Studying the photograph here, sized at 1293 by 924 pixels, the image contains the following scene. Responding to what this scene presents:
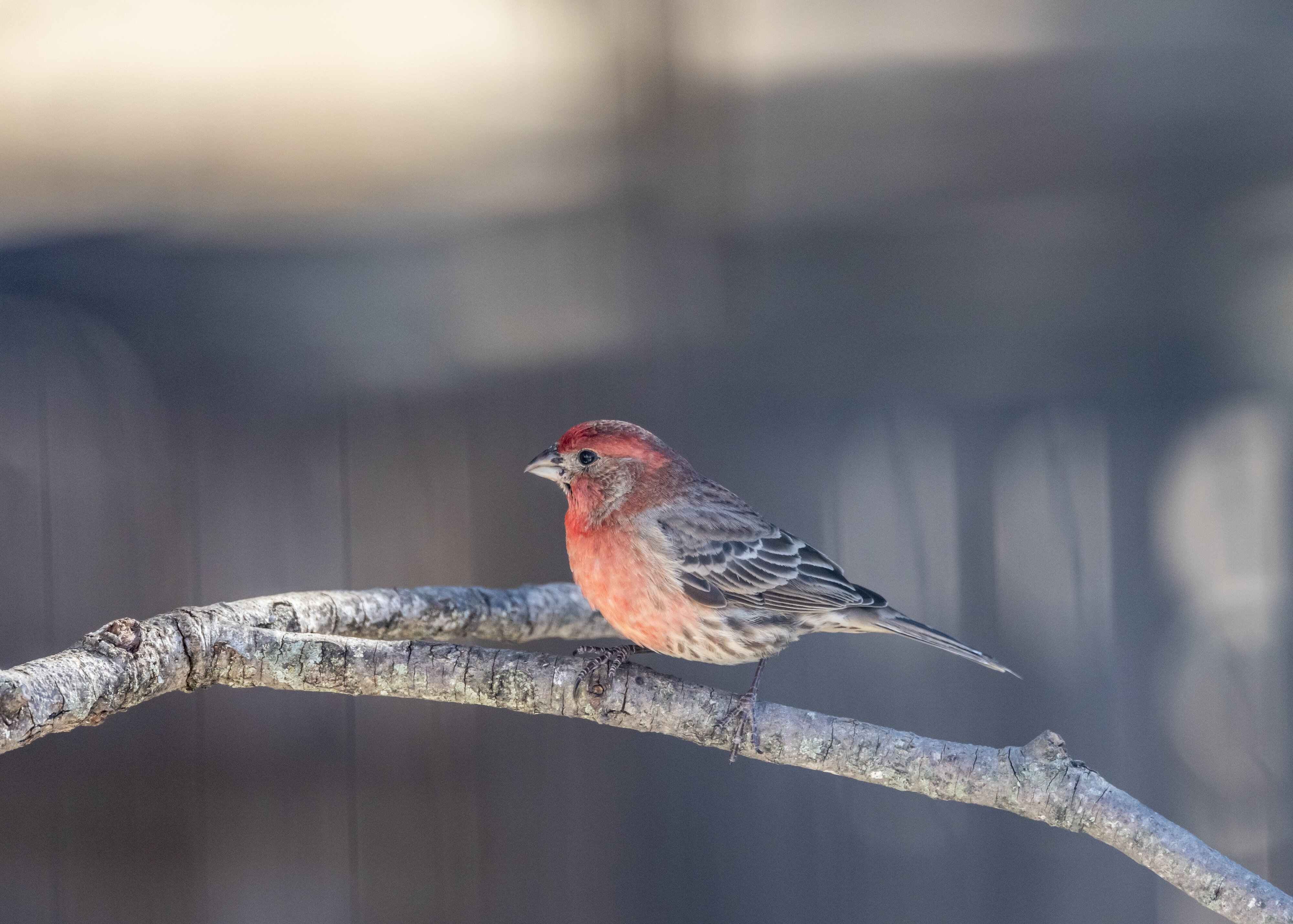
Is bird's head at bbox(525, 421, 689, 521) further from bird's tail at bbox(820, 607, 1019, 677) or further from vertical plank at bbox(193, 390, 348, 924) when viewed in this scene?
vertical plank at bbox(193, 390, 348, 924)

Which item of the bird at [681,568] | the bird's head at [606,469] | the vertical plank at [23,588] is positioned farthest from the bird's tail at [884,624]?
the vertical plank at [23,588]

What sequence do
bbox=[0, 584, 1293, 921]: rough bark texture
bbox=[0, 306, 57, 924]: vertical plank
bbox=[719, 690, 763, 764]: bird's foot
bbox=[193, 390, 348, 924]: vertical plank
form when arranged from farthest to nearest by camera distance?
bbox=[193, 390, 348, 924]: vertical plank < bbox=[0, 306, 57, 924]: vertical plank < bbox=[719, 690, 763, 764]: bird's foot < bbox=[0, 584, 1293, 921]: rough bark texture

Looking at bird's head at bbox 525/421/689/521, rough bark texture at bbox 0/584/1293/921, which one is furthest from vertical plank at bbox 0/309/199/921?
bird's head at bbox 525/421/689/521

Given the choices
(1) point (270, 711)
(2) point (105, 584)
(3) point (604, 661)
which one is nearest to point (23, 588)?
(2) point (105, 584)

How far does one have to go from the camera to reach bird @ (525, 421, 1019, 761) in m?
1.07

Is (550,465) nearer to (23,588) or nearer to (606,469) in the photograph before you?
(606,469)

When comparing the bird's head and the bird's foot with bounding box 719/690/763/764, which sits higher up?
the bird's head

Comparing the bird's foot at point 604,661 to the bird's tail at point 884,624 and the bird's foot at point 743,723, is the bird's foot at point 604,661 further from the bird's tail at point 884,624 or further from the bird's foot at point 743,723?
the bird's tail at point 884,624

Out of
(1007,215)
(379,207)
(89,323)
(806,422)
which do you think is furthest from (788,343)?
(89,323)

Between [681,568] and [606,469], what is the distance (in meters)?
0.16

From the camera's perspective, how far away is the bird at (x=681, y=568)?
1.07 meters

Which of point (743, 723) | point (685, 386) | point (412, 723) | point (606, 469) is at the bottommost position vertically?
point (412, 723)

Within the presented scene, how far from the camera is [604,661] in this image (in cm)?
97

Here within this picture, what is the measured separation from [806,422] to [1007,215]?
2.07ft
